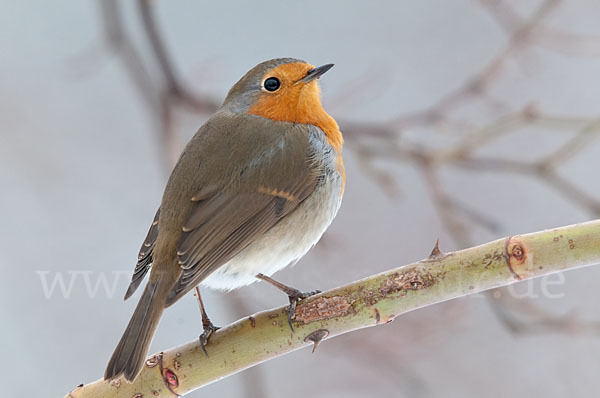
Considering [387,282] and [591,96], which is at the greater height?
[591,96]

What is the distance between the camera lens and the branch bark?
1.70 metres

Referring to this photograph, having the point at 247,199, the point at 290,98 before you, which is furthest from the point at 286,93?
the point at 247,199

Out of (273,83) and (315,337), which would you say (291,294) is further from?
(273,83)

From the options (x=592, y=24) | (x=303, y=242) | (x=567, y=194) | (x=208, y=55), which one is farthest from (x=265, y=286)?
(x=592, y=24)

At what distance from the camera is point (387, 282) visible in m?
1.82

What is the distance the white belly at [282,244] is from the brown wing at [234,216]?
3 cm

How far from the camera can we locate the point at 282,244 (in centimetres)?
239

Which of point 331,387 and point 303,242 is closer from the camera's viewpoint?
point 303,242

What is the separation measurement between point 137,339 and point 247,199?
0.67m

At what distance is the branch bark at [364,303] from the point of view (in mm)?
1703

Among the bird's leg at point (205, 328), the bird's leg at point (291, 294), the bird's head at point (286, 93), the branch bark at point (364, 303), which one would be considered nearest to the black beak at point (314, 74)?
the bird's head at point (286, 93)

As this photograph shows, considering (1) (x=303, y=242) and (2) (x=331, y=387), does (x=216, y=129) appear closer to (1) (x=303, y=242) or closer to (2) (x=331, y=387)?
(1) (x=303, y=242)

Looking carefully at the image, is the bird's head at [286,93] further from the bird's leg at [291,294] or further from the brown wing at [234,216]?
the bird's leg at [291,294]

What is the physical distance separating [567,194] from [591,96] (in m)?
2.52
